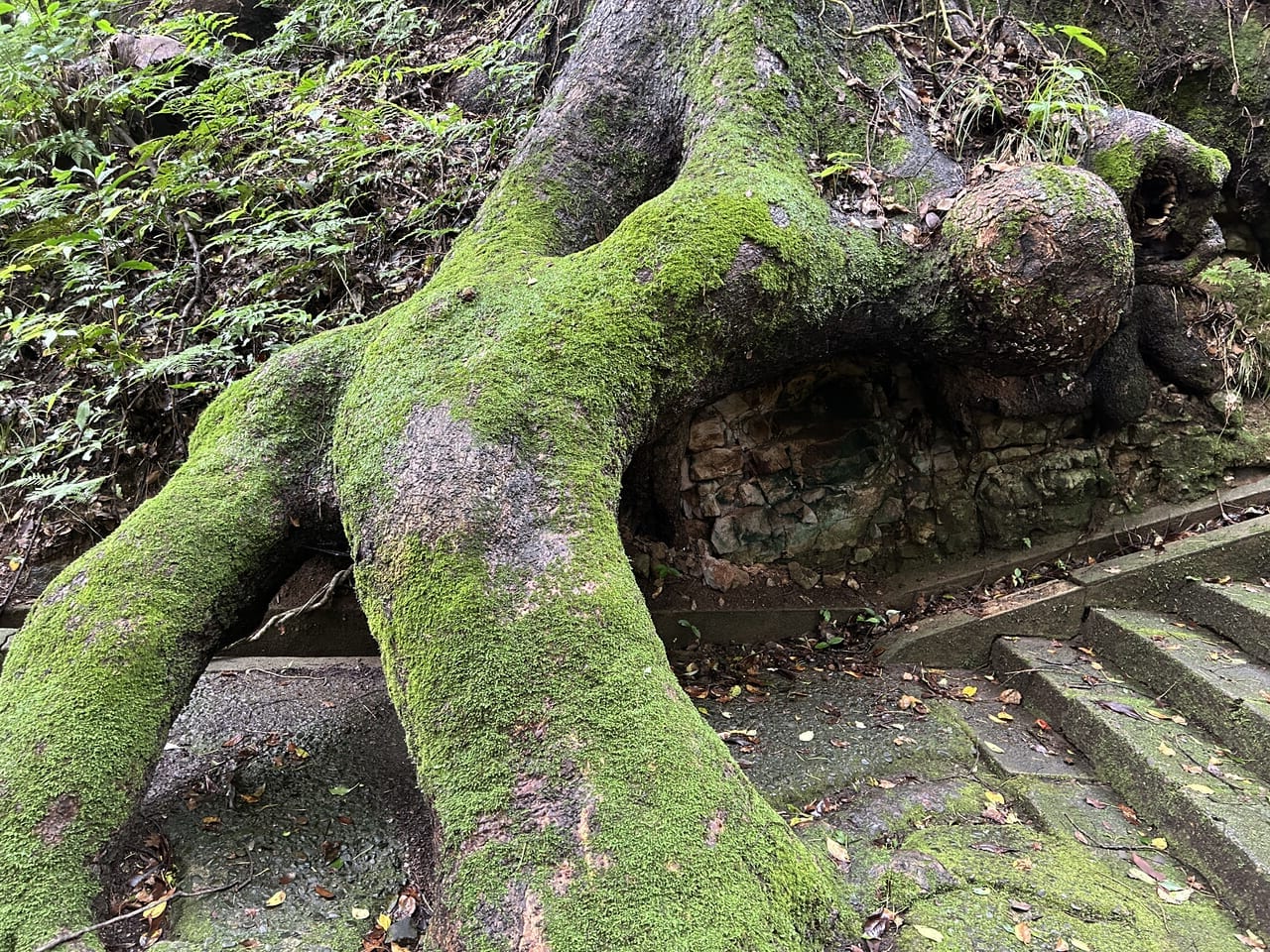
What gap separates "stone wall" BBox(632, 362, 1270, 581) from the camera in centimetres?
436

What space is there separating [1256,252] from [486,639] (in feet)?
21.2

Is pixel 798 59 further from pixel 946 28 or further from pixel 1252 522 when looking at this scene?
pixel 1252 522

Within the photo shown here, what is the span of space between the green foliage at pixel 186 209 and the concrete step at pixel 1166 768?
13.9ft

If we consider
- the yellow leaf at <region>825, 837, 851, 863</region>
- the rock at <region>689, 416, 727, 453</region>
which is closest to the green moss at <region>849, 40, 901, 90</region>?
the rock at <region>689, 416, 727, 453</region>

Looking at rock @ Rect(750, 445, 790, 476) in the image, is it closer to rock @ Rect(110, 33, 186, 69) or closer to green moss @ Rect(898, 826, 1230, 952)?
green moss @ Rect(898, 826, 1230, 952)

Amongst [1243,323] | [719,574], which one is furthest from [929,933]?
[1243,323]

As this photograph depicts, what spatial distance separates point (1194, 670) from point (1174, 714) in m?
0.24

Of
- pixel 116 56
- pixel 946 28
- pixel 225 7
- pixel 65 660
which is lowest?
pixel 65 660

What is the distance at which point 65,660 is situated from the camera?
8.05 feet

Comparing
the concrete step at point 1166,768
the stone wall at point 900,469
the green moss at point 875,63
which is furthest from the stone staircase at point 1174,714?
the green moss at point 875,63

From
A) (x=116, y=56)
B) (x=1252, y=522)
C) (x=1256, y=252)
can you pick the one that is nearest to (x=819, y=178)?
(x=1252, y=522)

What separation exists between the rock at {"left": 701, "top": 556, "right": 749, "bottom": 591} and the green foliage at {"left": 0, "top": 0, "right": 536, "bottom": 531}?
2.47m

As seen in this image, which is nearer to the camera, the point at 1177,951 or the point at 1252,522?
the point at 1177,951

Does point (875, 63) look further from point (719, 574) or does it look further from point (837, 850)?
point (837, 850)
